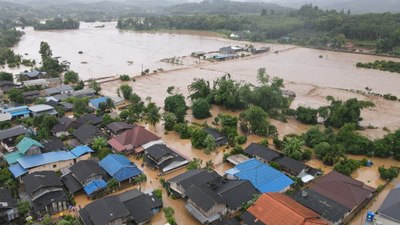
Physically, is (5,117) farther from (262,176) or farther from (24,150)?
(262,176)

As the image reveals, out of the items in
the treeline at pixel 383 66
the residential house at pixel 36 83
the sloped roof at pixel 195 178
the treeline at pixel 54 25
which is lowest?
the sloped roof at pixel 195 178

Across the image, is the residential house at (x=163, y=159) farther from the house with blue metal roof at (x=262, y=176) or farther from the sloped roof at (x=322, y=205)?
the sloped roof at (x=322, y=205)

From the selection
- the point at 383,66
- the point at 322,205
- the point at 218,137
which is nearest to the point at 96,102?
the point at 218,137

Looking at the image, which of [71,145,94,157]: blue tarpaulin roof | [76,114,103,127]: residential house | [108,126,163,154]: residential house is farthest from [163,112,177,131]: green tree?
[71,145,94,157]: blue tarpaulin roof

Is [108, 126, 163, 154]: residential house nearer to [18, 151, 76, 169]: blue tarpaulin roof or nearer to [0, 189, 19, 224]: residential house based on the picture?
[18, 151, 76, 169]: blue tarpaulin roof

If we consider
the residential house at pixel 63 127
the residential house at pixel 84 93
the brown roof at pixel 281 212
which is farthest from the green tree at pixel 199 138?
the residential house at pixel 84 93

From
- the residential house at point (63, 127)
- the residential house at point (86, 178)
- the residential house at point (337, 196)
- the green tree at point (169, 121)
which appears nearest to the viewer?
the residential house at point (337, 196)

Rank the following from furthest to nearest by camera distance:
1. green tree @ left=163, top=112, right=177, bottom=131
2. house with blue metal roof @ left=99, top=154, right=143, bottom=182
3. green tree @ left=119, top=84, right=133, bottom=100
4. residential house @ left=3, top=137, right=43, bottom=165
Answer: green tree @ left=119, top=84, right=133, bottom=100 → green tree @ left=163, top=112, right=177, bottom=131 → residential house @ left=3, top=137, right=43, bottom=165 → house with blue metal roof @ left=99, top=154, right=143, bottom=182

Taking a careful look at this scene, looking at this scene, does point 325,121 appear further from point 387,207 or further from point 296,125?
point 387,207
